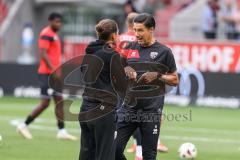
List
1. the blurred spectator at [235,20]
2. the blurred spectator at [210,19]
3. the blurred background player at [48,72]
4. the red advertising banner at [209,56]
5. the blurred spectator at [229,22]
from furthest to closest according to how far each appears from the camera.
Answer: the blurred spectator at [229,22] → the blurred spectator at [235,20] → the blurred spectator at [210,19] → the red advertising banner at [209,56] → the blurred background player at [48,72]

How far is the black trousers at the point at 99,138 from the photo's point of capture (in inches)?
410

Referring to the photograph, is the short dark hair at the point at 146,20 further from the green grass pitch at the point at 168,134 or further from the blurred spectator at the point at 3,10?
the blurred spectator at the point at 3,10

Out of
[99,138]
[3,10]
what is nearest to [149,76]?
[99,138]

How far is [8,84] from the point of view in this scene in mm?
26750

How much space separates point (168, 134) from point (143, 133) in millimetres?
7306

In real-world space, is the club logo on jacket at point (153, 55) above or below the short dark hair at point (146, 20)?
below

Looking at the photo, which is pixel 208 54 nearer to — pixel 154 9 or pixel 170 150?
pixel 154 9

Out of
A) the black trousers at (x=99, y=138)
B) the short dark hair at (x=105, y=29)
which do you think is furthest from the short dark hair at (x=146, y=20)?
the black trousers at (x=99, y=138)

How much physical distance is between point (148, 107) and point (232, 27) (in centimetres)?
1797

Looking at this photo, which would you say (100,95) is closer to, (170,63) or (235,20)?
(170,63)

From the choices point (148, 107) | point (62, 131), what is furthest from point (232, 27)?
point (148, 107)

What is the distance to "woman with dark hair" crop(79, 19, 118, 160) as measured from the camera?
10.3 metres

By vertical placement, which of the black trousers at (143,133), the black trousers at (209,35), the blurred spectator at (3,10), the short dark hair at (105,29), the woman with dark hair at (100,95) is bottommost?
the black trousers at (209,35)

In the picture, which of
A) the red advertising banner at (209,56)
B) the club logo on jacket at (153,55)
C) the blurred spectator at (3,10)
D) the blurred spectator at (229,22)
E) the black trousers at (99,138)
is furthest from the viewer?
the blurred spectator at (3,10)
